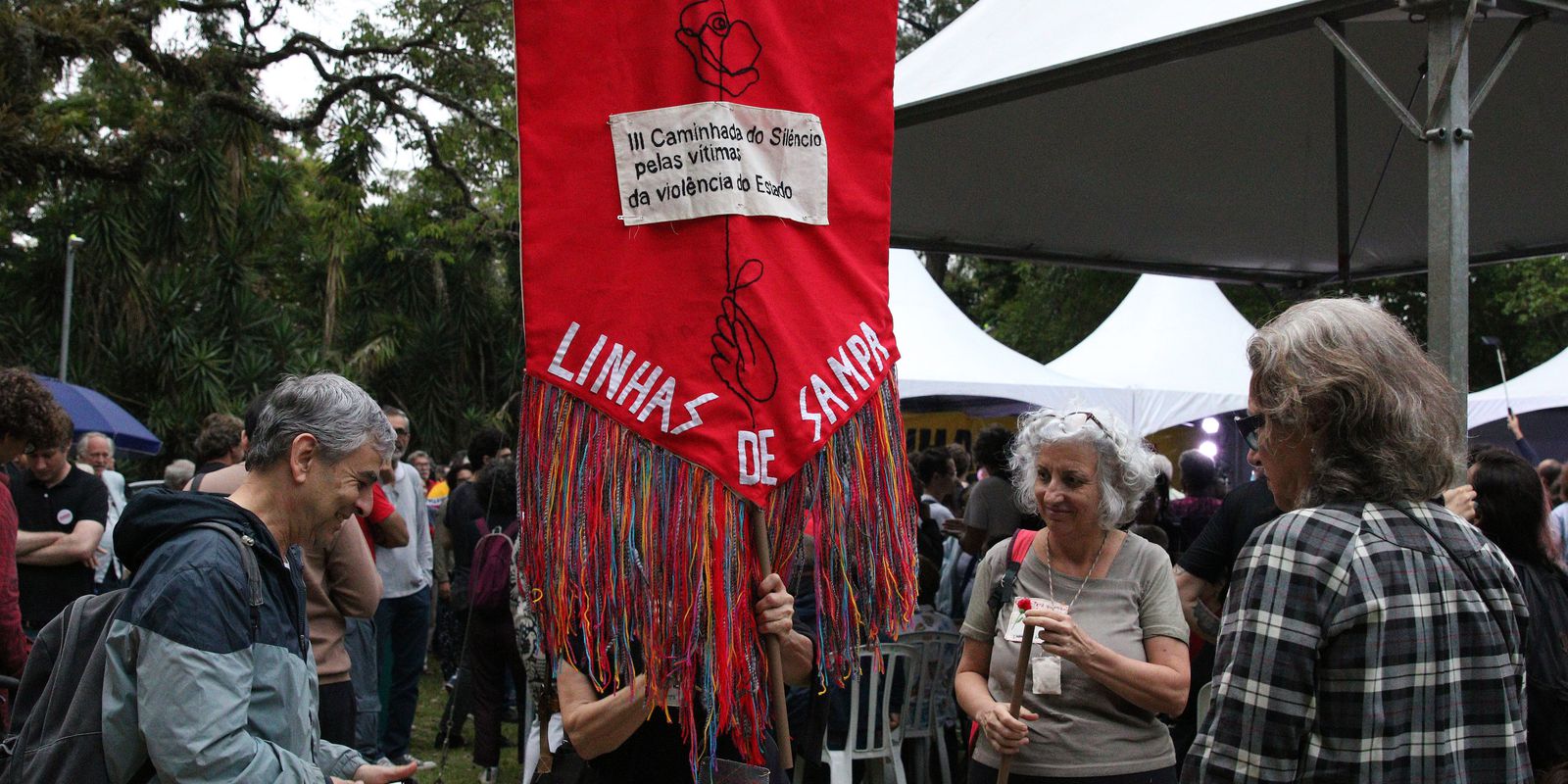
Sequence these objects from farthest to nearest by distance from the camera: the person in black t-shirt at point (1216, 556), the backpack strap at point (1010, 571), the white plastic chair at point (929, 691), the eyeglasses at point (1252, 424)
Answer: the white plastic chair at point (929, 691), the person in black t-shirt at point (1216, 556), the backpack strap at point (1010, 571), the eyeglasses at point (1252, 424)

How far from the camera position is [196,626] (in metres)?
1.97

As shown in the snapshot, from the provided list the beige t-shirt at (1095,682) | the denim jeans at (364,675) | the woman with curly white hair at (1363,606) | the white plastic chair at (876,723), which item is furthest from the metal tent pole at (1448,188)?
the denim jeans at (364,675)

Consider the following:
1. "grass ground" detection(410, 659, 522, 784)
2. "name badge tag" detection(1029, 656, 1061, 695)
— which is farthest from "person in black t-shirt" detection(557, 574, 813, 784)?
"grass ground" detection(410, 659, 522, 784)

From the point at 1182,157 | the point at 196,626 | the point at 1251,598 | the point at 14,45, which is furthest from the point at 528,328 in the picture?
the point at 14,45

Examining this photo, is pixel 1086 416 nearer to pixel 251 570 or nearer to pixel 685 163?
pixel 685 163

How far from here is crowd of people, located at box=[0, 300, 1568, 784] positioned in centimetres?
171

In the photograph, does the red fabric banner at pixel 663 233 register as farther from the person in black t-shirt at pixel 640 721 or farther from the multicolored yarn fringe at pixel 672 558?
the person in black t-shirt at pixel 640 721

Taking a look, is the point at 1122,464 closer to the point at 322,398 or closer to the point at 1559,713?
the point at 1559,713

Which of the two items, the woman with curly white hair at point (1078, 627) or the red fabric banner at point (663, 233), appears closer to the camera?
the red fabric banner at point (663, 233)

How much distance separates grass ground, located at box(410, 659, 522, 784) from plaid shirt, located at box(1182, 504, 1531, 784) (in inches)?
195

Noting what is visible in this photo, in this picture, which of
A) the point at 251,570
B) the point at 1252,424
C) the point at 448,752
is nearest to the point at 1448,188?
the point at 1252,424

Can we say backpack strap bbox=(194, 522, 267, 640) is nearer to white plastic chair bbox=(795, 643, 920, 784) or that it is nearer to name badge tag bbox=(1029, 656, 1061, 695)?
name badge tag bbox=(1029, 656, 1061, 695)

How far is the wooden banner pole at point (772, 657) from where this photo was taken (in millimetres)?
2410

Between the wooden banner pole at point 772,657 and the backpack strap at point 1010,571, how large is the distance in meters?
1.01
